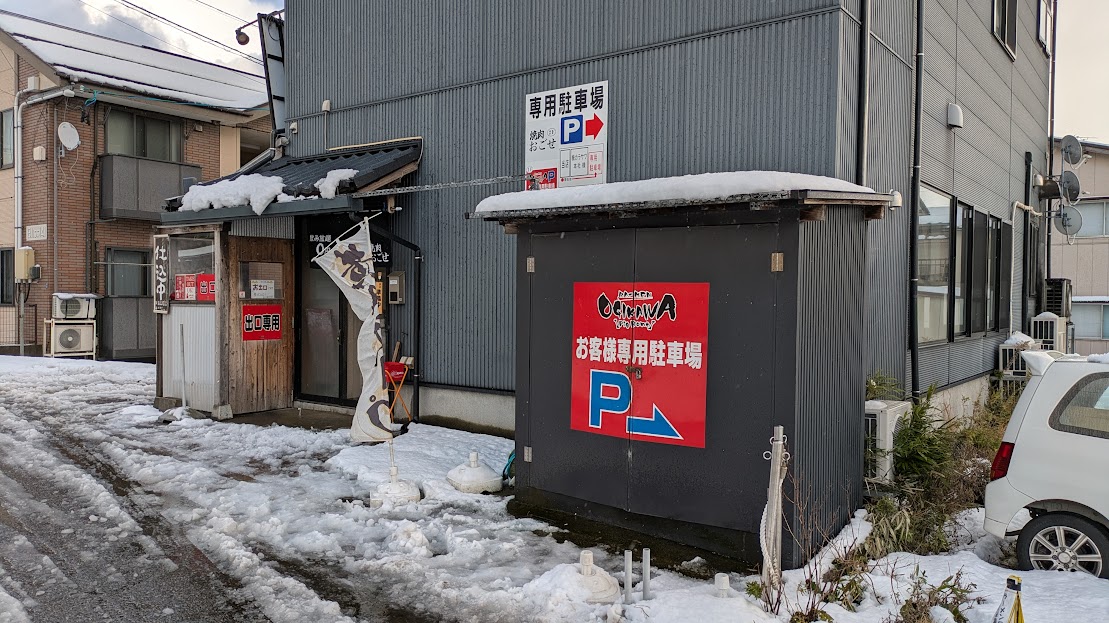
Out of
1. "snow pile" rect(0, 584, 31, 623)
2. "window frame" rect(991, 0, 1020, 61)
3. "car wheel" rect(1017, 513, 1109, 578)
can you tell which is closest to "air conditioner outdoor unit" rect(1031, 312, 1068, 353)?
"window frame" rect(991, 0, 1020, 61)

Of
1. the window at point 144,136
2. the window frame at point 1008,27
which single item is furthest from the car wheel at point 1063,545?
the window at point 144,136

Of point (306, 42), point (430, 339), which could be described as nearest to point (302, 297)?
point (430, 339)

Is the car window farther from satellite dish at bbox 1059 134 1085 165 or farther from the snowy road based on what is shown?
satellite dish at bbox 1059 134 1085 165

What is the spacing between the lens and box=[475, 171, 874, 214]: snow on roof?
5766 millimetres

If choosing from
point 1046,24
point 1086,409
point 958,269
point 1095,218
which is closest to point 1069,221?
point 1046,24

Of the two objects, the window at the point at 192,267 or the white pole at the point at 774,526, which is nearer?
the white pole at the point at 774,526

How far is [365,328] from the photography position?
9094 millimetres

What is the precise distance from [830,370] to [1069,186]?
39.9ft

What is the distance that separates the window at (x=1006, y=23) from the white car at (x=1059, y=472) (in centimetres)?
933

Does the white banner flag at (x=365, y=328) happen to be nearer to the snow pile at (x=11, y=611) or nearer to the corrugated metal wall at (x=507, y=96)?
the corrugated metal wall at (x=507, y=96)

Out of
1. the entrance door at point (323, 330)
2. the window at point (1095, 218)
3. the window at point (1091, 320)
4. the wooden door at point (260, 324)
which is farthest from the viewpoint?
the window at point (1091, 320)

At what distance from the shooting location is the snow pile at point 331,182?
383 inches

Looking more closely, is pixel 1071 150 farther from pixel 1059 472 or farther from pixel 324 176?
pixel 324 176

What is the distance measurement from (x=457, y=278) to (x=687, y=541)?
213 inches
